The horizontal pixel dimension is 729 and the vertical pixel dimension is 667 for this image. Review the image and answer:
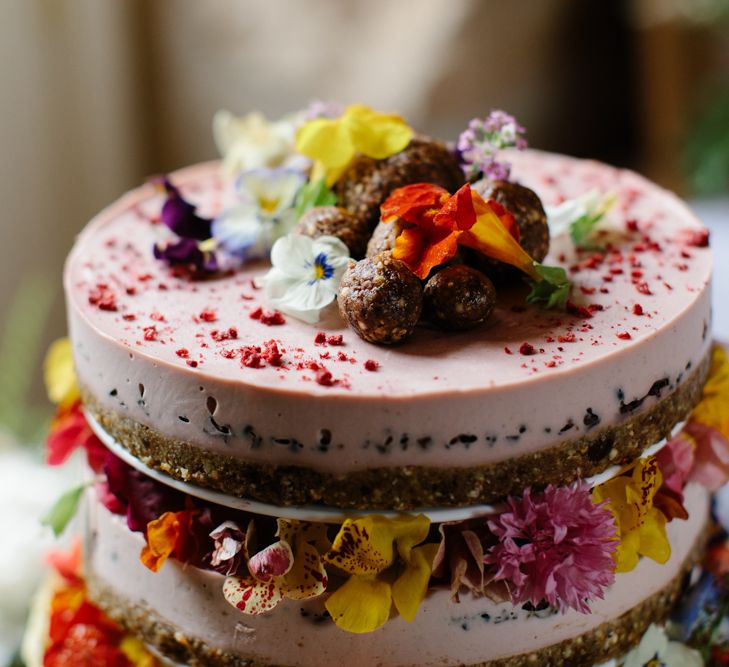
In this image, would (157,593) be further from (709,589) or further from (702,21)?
(702,21)

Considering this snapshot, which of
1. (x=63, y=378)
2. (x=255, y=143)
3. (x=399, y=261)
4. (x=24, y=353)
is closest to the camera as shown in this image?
(x=399, y=261)

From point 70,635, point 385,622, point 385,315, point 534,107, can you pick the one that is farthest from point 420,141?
point 534,107

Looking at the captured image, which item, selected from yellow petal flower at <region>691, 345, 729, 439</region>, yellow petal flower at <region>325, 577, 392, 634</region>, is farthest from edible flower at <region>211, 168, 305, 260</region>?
yellow petal flower at <region>691, 345, 729, 439</region>

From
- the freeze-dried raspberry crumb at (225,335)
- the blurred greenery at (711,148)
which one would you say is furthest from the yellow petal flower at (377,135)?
the blurred greenery at (711,148)

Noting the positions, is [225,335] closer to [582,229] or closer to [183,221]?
[183,221]

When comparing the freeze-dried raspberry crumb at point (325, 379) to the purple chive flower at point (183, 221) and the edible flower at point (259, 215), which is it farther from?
the purple chive flower at point (183, 221)

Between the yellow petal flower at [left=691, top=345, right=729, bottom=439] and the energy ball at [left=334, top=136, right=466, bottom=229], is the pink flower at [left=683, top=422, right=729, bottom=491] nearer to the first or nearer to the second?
the yellow petal flower at [left=691, top=345, right=729, bottom=439]

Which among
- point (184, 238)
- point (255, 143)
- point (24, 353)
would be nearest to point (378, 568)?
point (184, 238)
